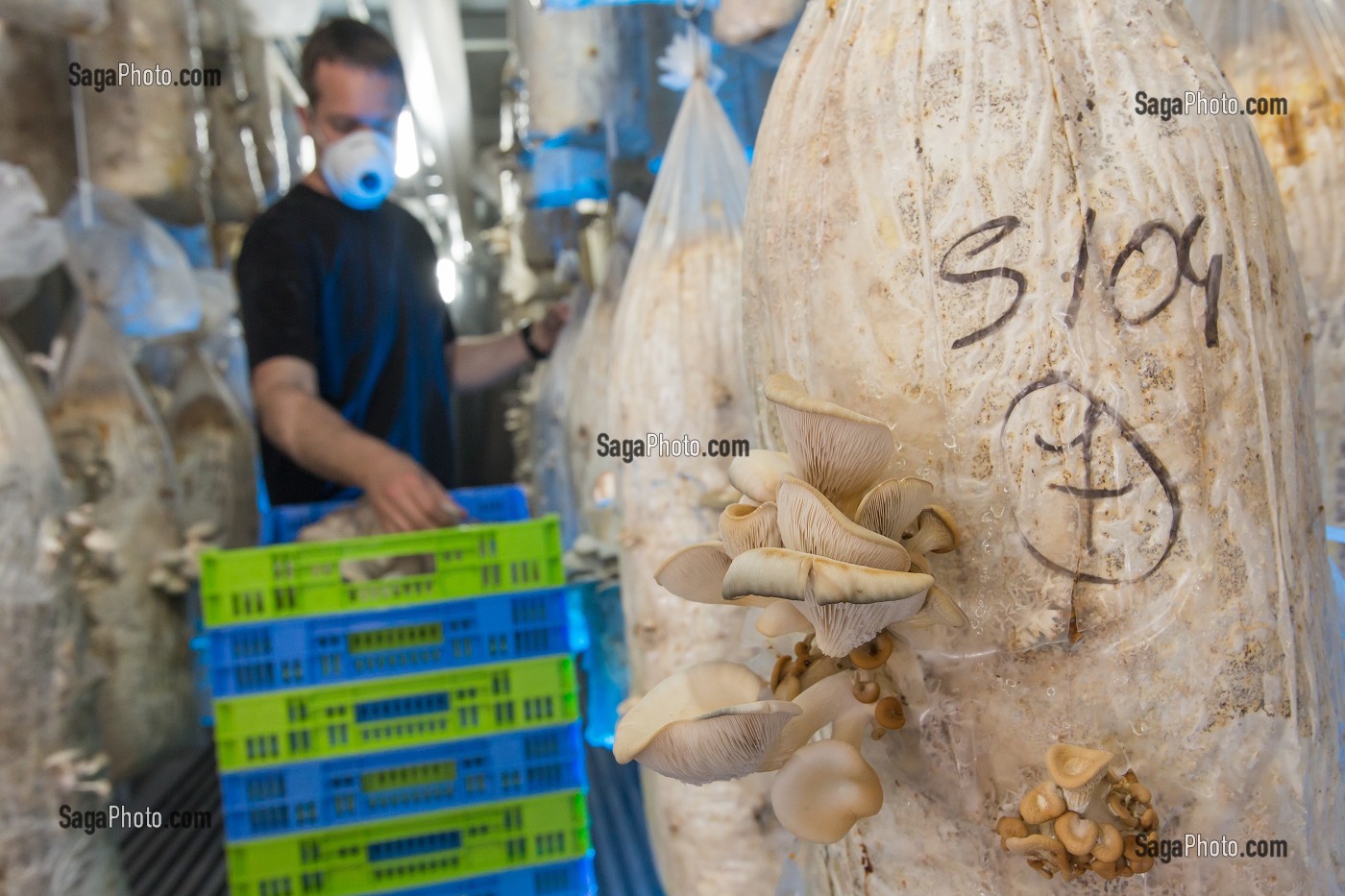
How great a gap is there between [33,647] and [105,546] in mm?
429

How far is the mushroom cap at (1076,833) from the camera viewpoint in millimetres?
811

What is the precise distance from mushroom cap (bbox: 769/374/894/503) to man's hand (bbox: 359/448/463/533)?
4.28 feet

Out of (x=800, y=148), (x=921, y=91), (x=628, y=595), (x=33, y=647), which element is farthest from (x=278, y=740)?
(x=921, y=91)

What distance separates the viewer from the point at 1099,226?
2.95ft

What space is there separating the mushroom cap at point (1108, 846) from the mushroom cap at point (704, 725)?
28 centimetres

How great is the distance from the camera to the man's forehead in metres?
Answer: 2.35

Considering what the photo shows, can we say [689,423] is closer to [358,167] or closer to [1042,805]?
[1042,805]

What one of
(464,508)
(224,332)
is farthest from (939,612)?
(224,332)

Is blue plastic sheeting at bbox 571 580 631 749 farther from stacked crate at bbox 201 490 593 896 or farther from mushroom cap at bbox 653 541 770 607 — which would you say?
mushroom cap at bbox 653 541 770 607

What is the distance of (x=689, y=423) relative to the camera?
1.75 meters

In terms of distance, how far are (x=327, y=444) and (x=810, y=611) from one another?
1.72 metres
